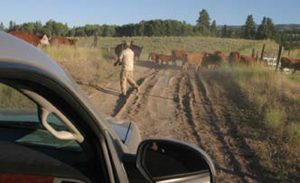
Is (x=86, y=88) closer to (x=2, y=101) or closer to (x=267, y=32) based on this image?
(x=2, y=101)

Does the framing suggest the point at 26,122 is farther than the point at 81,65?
No

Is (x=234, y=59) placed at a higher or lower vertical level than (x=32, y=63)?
lower

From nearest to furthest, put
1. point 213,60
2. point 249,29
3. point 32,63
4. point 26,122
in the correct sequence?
point 32,63
point 26,122
point 213,60
point 249,29

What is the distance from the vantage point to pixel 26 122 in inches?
126

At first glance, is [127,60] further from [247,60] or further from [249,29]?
[249,29]

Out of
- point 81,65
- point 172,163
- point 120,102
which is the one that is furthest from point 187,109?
point 172,163

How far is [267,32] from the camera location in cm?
10038

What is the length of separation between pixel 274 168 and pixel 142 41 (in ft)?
283

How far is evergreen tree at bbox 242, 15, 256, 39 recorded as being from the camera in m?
111

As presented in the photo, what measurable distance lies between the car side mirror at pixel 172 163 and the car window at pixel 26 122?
28 centimetres

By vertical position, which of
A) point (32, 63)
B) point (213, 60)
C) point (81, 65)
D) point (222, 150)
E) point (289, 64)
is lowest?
point (213, 60)

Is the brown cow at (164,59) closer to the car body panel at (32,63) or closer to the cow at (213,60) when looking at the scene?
the cow at (213,60)

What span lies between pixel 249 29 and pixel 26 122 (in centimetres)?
11228

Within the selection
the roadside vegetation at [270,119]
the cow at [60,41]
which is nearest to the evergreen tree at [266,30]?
the cow at [60,41]
